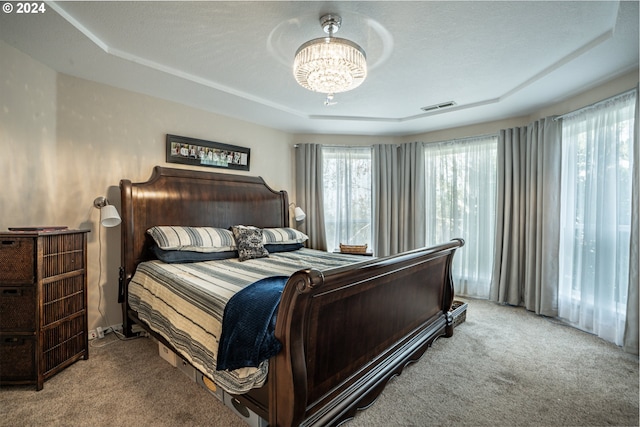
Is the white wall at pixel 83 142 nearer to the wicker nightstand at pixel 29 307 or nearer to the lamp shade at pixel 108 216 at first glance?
the lamp shade at pixel 108 216

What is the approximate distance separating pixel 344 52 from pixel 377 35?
0.38 meters

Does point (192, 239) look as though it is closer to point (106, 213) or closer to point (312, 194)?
point (106, 213)

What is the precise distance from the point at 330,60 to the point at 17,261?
241 centimetres

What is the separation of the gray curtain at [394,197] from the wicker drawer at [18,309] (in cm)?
385

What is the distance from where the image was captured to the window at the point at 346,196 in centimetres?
460

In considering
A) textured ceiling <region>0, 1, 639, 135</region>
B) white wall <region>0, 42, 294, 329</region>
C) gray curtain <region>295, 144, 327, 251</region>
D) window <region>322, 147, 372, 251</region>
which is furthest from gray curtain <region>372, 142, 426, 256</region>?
white wall <region>0, 42, 294, 329</region>

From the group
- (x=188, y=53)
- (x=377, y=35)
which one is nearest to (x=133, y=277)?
(x=188, y=53)

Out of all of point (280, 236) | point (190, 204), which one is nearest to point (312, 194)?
point (280, 236)

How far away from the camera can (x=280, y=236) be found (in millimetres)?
3561

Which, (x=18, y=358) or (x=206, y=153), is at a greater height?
(x=206, y=153)

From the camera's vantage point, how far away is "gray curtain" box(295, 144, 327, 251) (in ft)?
14.7

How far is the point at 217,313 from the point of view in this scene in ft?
5.21

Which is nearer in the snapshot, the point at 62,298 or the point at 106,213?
the point at 62,298

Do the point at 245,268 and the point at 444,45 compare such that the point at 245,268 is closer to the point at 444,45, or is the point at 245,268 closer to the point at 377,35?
the point at 377,35
